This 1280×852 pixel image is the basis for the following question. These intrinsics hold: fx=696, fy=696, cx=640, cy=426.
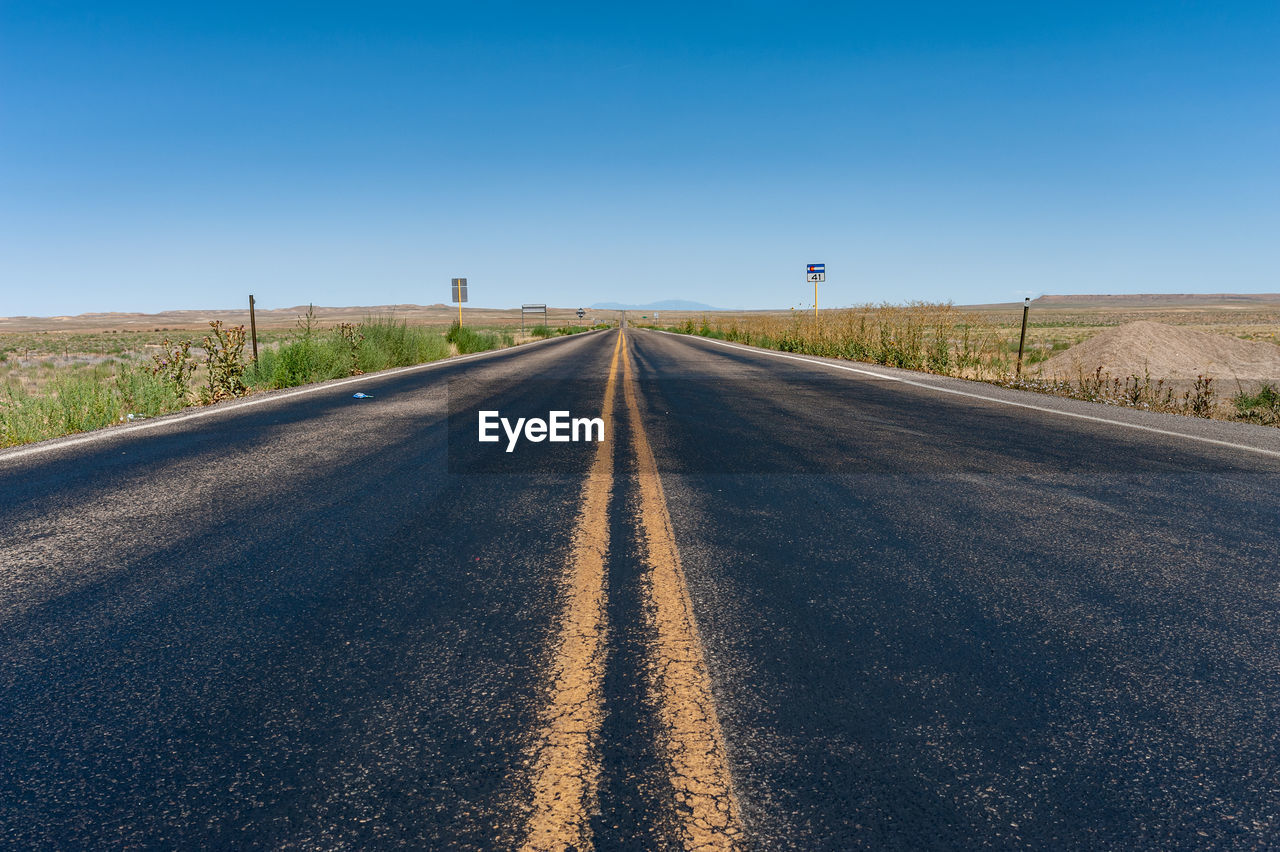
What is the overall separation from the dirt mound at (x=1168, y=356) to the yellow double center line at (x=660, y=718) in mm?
19242

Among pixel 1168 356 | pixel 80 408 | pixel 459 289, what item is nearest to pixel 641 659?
pixel 80 408

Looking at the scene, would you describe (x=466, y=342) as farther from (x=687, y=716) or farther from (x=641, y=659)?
(x=687, y=716)

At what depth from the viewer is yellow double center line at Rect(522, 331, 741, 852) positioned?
5.43ft

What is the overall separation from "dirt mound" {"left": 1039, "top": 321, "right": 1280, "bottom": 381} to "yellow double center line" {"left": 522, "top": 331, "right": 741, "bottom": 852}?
1924 cm

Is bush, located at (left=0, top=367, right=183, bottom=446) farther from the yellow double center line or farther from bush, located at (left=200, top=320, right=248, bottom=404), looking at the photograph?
the yellow double center line

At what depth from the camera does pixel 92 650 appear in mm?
2588

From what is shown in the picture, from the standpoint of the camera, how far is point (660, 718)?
207 cm

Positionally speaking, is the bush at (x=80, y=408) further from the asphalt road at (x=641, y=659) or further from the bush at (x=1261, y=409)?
the bush at (x=1261, y=409)

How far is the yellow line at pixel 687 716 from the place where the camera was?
1.66 metres

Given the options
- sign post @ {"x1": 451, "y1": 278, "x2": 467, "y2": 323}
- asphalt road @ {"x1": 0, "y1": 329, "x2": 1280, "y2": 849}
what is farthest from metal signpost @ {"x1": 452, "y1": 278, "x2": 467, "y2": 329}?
asphalt road @ {"x1": 0, "y1": 329, "x2": 1280, "y2": 849}

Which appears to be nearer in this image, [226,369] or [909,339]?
[226,369]

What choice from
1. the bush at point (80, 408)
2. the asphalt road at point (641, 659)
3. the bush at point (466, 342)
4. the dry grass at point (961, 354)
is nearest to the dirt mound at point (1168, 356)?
the dry grass at point (961, 354)

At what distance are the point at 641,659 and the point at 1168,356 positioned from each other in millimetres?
23550

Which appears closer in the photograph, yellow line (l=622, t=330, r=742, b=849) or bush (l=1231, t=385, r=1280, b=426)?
yellow line (l=622, t=330, r=742, b=849)
